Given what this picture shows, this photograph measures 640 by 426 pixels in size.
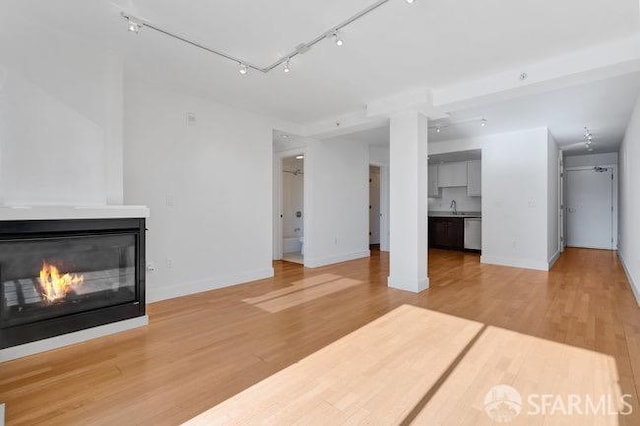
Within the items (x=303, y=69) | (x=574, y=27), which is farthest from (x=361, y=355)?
(x=574, y=27)

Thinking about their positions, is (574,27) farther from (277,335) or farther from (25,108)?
(25,108)

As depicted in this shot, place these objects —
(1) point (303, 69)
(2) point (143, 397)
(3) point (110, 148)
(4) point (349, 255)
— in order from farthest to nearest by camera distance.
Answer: (4) point (349, 255) < (1) point (303, 69) < (3) point (110, 148) < (2) point (143, 397)

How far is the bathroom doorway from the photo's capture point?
763 cm

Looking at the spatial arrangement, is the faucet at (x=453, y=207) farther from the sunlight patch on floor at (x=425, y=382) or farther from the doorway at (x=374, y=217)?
the sunlight patch on floor at (x=425, y=382)

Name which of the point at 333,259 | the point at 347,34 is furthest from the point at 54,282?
the point at 333,259

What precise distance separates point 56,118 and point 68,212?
33.5 inches

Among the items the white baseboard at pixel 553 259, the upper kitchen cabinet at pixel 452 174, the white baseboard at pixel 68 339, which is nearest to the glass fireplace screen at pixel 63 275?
the white baseboard at pixel 68 339

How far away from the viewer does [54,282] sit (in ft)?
8.60

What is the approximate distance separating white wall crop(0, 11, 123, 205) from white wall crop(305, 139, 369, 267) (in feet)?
11.1

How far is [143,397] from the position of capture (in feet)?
A: 6.24

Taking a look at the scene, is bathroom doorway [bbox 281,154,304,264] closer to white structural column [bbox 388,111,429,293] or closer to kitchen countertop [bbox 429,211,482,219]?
white structural column [bbox 388,111,429,293]

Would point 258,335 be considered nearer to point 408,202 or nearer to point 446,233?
point 408,202

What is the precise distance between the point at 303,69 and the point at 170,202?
2.24 meters

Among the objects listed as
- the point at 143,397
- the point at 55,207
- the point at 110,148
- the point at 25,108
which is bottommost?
the point at 143,397
